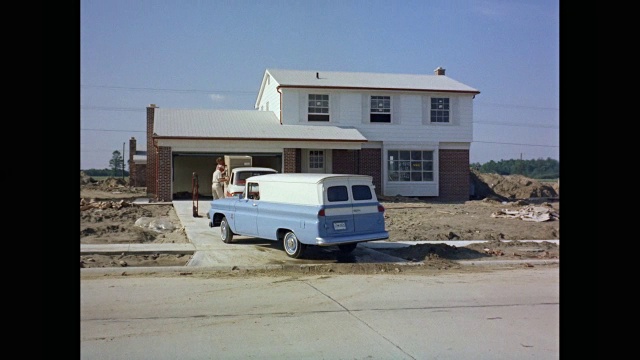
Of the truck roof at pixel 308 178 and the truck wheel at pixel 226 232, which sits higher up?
the truck roof at pixel 308 178

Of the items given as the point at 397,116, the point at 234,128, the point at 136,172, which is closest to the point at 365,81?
the point at 397,116

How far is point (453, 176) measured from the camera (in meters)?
32.5

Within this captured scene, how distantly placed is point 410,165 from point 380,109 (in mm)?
3313

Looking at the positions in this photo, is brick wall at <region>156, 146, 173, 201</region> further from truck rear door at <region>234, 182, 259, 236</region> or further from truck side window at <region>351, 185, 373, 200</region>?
truck side window at <region>351, 185, 373, 200</region>

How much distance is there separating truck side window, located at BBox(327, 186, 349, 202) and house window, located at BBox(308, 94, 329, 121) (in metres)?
18.1

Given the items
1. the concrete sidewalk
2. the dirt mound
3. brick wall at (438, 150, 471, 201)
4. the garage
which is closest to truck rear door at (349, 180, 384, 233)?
the concrete sidewalk

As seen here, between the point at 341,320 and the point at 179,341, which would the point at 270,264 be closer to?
the point at 341,320

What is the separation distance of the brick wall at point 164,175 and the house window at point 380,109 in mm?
10623

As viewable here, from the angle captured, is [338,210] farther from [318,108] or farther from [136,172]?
[136,172]

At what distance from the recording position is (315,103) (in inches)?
1224

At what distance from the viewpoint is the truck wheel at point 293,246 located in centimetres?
1316

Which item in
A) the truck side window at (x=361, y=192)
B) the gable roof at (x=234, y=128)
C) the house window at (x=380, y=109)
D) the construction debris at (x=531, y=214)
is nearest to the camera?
the truck side window at (x=361, y=192)

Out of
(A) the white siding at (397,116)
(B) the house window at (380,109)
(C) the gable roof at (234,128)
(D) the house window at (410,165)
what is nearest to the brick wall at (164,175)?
Result: (C) the gable roof at (234,128)

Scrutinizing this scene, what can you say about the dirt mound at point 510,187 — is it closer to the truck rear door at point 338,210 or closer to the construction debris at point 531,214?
the construction debris at point 531,214
